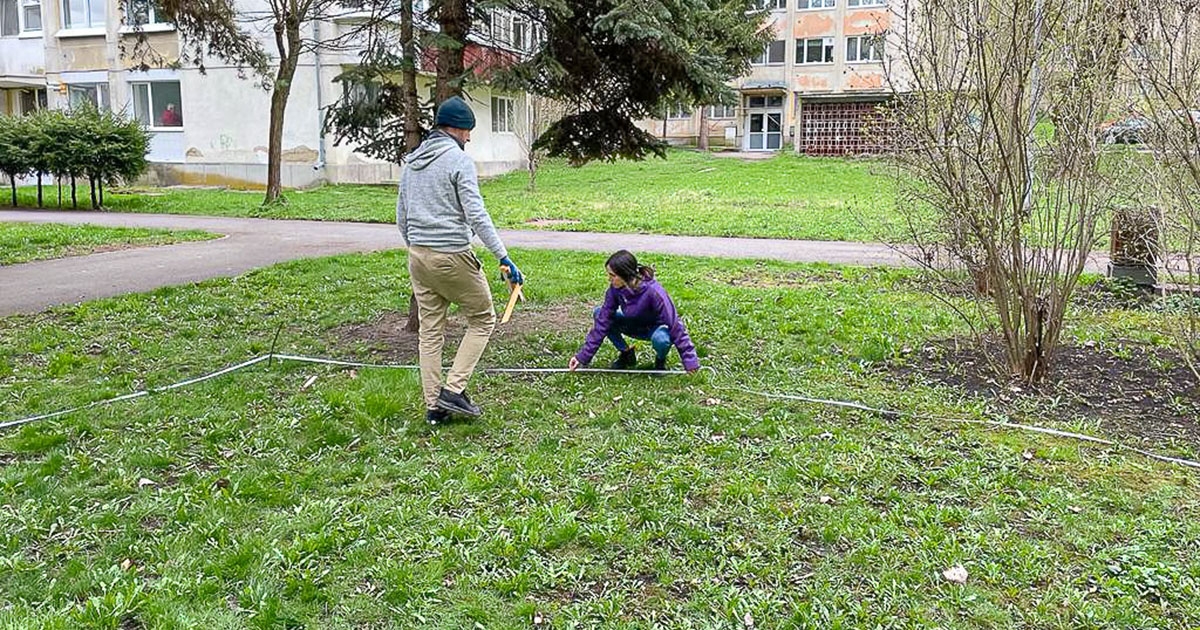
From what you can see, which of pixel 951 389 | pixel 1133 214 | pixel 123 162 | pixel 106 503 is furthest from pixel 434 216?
pixel 123 162

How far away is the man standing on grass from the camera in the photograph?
4914mm

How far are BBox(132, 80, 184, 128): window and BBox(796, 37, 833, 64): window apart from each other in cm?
2728

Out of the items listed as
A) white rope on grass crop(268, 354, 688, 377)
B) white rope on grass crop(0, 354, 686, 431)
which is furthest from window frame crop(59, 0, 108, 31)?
white rope on grass crop(268, 354, 688, 377)

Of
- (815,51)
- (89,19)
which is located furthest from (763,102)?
(89,19)

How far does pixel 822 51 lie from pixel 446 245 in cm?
4046

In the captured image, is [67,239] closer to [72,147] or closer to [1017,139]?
[72,147]

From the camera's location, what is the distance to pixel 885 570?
3438 millimetres

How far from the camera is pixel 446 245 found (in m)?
4.98

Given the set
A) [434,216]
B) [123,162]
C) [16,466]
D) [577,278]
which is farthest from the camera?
[123,162]

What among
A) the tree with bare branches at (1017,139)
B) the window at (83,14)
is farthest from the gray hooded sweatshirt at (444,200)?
the window at (83,14)

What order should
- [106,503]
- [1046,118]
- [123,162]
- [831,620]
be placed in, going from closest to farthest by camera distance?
[831,620], [106,503], [1046,118], [123,162]

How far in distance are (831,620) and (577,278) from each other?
7.12 metres

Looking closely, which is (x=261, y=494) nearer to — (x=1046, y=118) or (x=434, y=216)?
(x=434, y=216)

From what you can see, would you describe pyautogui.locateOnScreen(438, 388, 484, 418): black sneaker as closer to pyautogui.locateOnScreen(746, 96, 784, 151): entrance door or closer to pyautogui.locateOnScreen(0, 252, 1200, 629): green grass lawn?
pyautogui.locateOnScreen(0, 252, 1200, 629): green grass lawn
